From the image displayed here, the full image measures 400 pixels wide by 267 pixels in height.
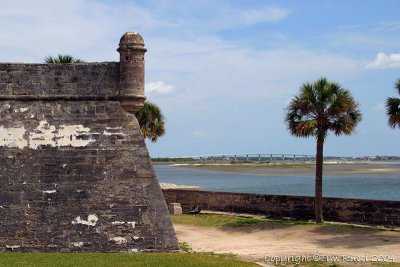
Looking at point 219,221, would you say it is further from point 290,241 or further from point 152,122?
point 152,122

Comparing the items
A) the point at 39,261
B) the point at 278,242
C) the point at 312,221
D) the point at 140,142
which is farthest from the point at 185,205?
the point at 39,261

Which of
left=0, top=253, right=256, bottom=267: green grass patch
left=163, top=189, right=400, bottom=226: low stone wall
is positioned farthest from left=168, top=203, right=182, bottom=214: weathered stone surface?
left=0, top=253, right=256, bottom=267: green grass patch

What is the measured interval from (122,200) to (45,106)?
2.92 meters

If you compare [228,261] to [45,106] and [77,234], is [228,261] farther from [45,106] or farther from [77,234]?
[45,106]

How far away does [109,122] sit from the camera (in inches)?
559

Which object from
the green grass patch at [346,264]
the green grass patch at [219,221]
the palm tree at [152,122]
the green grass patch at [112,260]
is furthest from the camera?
the palm tree at [152,122]

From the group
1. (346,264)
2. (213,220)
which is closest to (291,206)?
(213,220)

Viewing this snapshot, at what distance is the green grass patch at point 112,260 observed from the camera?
11.8m

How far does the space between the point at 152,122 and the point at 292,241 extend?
13.4m

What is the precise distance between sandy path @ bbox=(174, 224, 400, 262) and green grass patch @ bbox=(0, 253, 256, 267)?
152 centimetres

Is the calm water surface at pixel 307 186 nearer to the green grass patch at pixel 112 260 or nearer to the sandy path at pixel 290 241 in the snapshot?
the sandy path at pixel 290 241

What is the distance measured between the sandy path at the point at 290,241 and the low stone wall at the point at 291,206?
122cm

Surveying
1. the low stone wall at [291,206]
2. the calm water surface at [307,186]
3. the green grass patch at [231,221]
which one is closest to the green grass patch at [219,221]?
the green grass patch at [231,221]

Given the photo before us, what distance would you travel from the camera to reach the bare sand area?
14.2 meters
